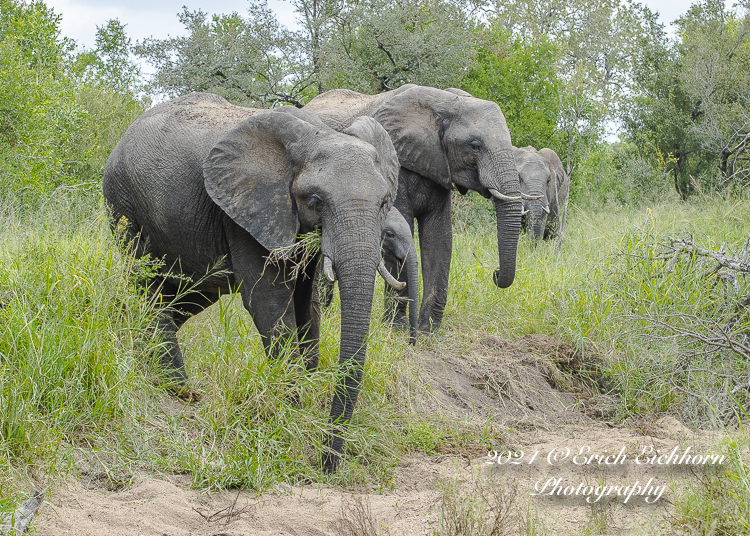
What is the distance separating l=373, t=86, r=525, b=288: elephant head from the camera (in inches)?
273

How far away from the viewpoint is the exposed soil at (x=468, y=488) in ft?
11.1

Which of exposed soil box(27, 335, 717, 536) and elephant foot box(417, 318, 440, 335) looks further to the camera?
elephant foot box(417, 318, 440, 335)

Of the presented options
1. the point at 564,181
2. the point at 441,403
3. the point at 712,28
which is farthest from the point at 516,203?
the point at 712,28

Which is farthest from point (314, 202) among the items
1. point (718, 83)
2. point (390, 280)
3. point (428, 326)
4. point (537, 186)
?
point (718, 83)

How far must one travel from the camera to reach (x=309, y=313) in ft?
16.9

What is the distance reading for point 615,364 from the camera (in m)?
6.28

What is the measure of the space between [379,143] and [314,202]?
0.70 meters

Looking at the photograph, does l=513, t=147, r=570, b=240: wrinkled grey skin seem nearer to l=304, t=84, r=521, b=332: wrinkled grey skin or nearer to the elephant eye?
l=304, t=84, r=521, b=332: wrinkled grey skin

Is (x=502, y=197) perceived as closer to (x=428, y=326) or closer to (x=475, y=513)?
(x=428, y=326)

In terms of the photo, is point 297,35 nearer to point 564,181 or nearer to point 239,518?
point 564,181

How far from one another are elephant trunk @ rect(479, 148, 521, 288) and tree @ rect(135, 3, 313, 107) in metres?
7.45

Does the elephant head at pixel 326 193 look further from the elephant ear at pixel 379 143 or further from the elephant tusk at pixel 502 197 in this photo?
the elephant tusk at pixel 502 197

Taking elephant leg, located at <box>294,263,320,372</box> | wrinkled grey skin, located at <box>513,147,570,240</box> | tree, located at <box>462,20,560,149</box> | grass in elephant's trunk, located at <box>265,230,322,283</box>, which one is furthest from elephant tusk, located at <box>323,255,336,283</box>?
tree, located at <box>462,20,560,149</box>

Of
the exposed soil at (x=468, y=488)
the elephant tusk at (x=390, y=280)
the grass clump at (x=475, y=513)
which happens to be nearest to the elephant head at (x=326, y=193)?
the elephant tusk at (x=390, y=280)
